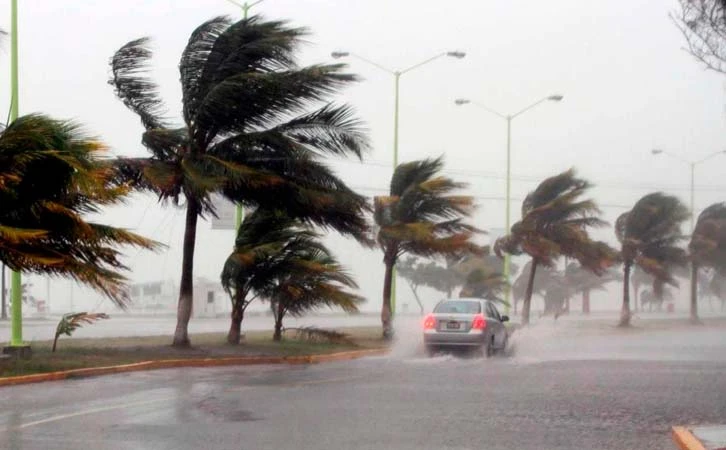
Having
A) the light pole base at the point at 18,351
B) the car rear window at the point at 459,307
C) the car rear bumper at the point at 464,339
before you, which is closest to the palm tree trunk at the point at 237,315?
the car rear window at the point at 459,307

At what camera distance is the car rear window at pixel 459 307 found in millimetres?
26688

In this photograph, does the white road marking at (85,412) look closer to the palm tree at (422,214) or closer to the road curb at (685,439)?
the road curb at (685,439)

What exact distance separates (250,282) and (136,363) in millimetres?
5659

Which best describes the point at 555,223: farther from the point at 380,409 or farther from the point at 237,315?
the point at 380,409

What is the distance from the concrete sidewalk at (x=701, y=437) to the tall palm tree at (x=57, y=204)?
9.69m

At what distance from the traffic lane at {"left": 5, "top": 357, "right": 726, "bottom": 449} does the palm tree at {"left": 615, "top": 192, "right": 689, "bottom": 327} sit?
102ft

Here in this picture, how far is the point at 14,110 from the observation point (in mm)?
21891

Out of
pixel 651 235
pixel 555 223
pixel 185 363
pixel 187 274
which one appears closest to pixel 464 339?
pixel 187 274

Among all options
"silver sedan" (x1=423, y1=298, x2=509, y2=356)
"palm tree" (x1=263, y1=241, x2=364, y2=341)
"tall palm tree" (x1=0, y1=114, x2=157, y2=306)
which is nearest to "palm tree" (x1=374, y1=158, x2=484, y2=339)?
"palm tree" (x1=263, y1=241, x2=364, y2=341)

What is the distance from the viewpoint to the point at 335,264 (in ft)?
91.5

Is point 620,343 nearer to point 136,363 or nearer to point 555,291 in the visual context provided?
point 136,363

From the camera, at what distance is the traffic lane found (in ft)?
38.9

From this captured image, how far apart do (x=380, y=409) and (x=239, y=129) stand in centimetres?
1160

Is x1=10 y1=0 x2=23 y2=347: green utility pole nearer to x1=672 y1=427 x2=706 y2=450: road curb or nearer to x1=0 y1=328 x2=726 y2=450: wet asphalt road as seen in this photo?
x1=0 y1=328 x2=726 y2=450: wet asphalt road
